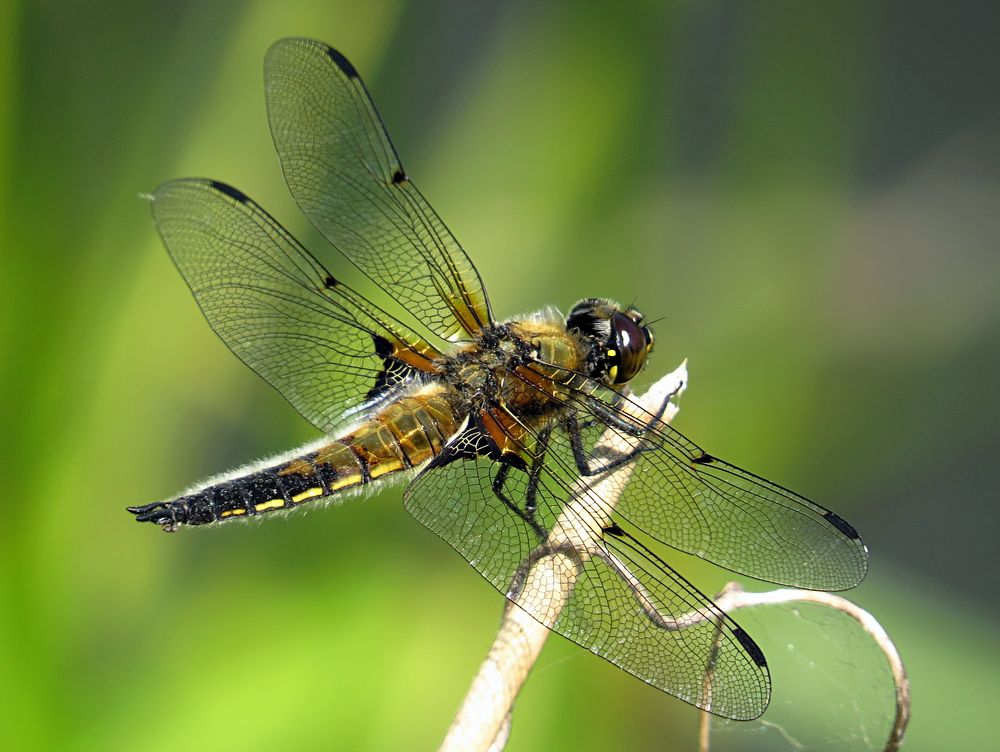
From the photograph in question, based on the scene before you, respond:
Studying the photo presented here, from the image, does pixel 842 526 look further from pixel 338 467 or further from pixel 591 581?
pixel 338 467

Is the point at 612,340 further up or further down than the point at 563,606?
further up

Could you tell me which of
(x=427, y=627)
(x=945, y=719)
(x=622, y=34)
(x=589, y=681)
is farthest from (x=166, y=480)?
(x=945, y=719)

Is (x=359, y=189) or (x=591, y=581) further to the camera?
(x=359, y=189)

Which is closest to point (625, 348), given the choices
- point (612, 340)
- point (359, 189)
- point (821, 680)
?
point (612, 340)

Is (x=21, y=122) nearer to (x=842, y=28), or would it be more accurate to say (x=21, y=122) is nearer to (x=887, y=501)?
(x=842, y=28)

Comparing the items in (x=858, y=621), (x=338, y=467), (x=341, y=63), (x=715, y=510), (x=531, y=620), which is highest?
(x=341, y=63)

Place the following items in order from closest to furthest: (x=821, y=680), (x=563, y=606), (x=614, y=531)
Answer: (x=563, y=606)
(x=614, y=531)
(x=821, y=680)

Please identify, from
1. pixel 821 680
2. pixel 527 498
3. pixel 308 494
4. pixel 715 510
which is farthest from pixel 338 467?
pixel 821 680

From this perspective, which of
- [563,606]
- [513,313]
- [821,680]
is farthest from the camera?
[513,313]
